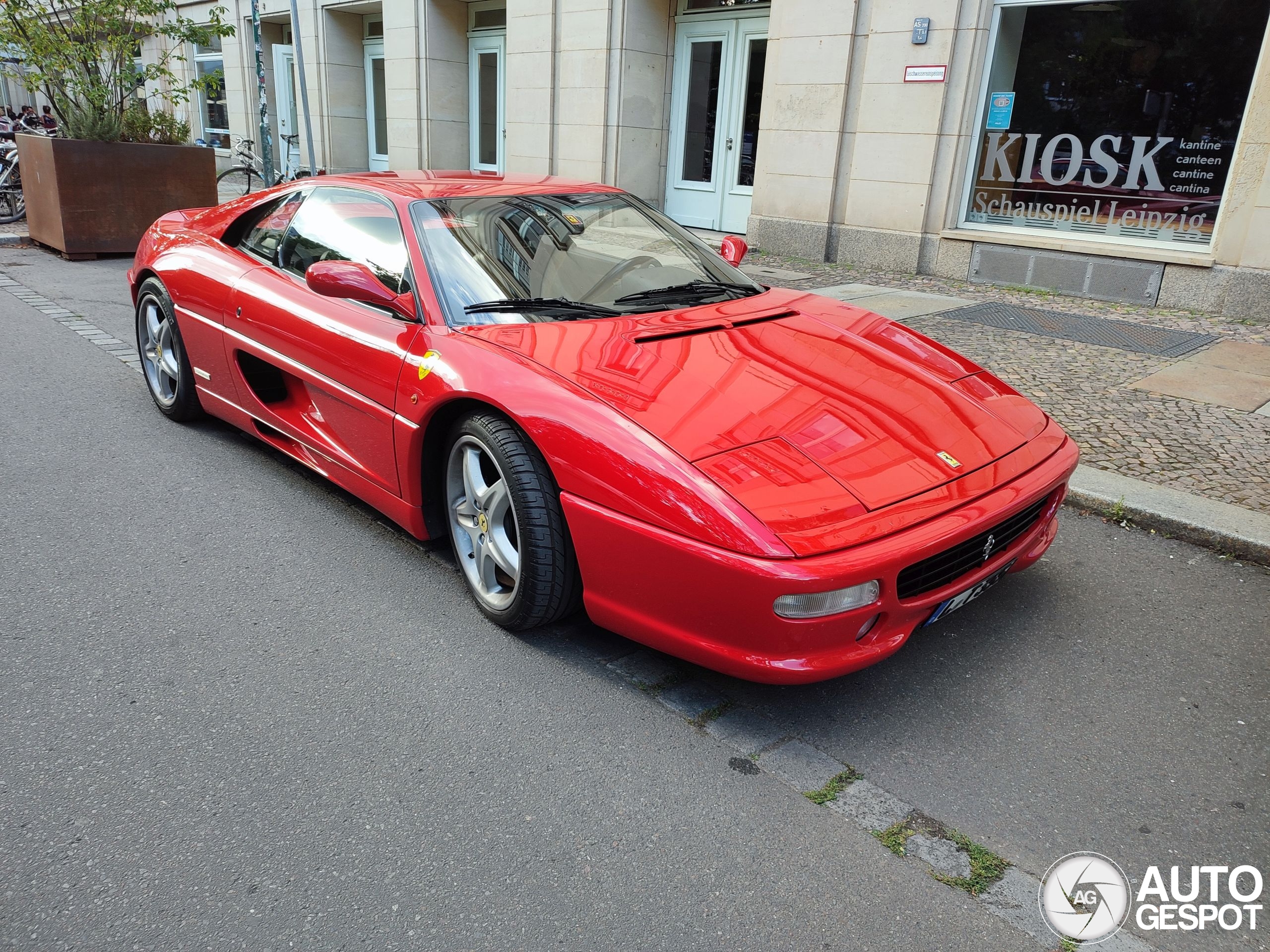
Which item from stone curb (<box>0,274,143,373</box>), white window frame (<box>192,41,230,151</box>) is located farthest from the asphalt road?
white window frame (<box>192,41,230,151</box>)

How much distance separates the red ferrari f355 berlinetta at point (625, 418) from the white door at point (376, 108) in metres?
15.6

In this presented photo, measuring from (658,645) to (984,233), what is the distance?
8.49 metres

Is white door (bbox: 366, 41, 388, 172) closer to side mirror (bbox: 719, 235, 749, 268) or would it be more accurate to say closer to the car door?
the car door

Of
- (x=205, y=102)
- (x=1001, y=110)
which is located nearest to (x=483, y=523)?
(x=1001, y=110)

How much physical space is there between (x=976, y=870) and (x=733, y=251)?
2.93 meters

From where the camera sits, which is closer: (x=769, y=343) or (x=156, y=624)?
(x=156, y=624)

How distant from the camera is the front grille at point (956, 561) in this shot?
259 centimetres

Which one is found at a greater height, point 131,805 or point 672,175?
point 672,175

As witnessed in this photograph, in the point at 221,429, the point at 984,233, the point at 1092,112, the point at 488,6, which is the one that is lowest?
the point at 221,429

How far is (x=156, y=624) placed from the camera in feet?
10.3

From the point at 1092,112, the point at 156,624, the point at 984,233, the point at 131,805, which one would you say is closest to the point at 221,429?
the point at 156,624

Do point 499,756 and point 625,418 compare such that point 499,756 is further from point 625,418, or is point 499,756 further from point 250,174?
point 250,174

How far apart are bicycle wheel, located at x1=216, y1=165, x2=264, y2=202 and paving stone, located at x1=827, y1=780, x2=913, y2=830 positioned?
1439 cm

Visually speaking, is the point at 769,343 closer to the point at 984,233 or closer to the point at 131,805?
the point at 131,805
